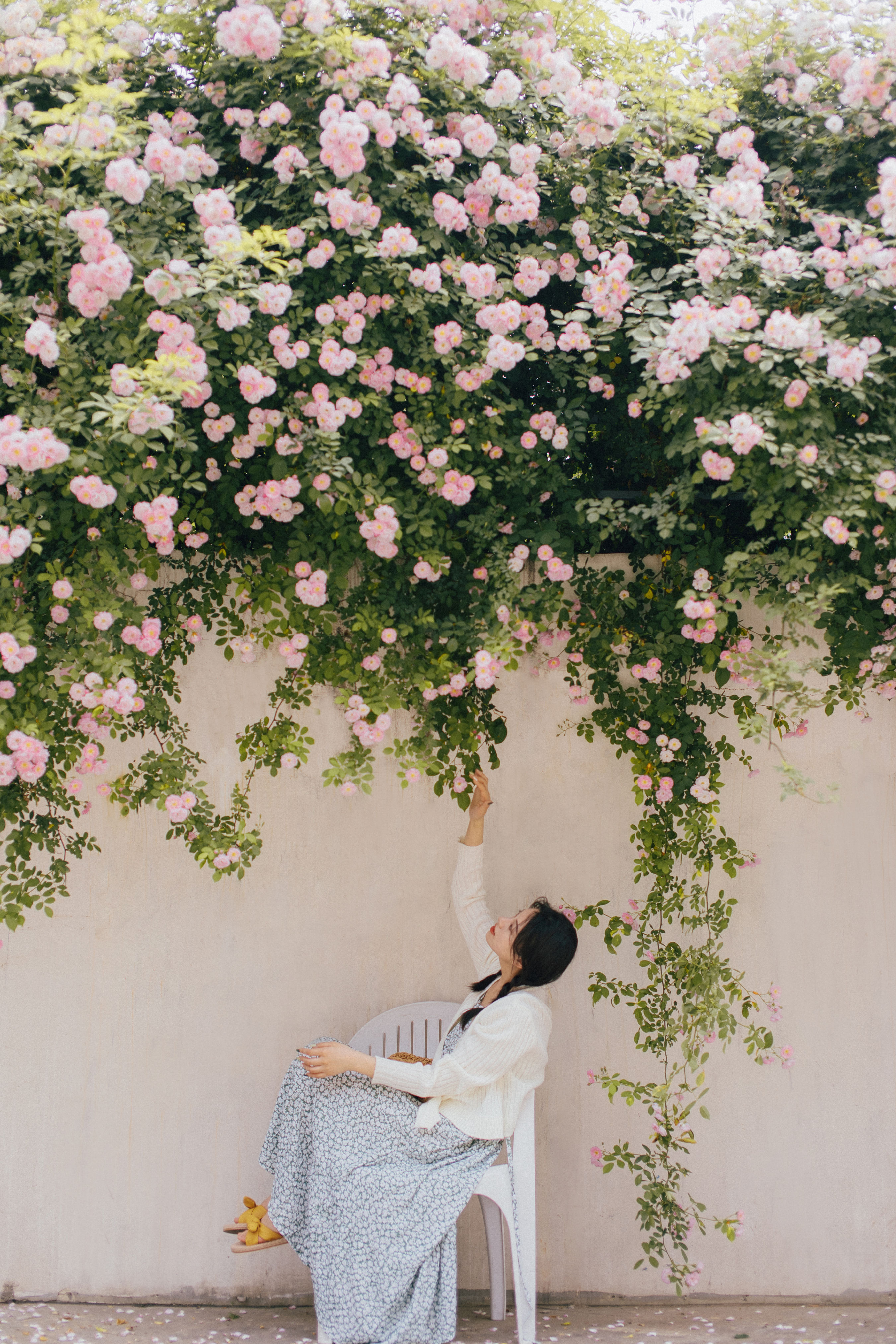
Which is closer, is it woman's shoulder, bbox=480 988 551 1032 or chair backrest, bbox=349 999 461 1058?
woman's shoulder, bbox=480 988 551 1032

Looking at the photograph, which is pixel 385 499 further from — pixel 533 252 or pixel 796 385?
pixel 796 385

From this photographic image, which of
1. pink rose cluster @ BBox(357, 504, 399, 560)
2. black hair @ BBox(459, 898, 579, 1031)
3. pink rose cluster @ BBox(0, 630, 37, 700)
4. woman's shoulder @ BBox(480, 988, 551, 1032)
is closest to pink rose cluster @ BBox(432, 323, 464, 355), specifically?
pink rose cluster @ BBox(357, 504, 399, 560)

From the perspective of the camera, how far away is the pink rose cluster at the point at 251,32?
2451mm

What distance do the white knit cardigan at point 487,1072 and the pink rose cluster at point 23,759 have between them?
1045mm

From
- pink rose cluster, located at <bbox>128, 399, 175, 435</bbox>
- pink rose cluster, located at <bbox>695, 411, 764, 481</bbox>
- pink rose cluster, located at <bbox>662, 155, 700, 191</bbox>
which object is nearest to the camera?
pink rose cluster, located at <bbox>128, 399, 175, 435</bbox>

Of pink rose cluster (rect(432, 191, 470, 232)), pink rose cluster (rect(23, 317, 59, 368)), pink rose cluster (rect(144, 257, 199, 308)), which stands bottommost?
pink rose cluster (rect(23, 317, 59, 368))

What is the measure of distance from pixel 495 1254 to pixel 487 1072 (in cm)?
54

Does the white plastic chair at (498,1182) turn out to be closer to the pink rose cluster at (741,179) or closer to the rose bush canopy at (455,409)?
the rose bush canopy at (455,409)

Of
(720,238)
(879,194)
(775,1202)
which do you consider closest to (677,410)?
(720,238)

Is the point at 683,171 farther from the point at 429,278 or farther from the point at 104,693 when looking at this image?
the point at 104,693

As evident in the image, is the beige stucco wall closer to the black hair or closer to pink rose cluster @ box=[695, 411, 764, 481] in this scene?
the black hair

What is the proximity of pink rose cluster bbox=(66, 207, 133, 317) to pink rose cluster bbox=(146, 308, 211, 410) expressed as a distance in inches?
3.8

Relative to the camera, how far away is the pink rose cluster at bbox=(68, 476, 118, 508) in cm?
231

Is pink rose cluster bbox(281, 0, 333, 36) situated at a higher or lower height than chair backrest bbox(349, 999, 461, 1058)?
higher
